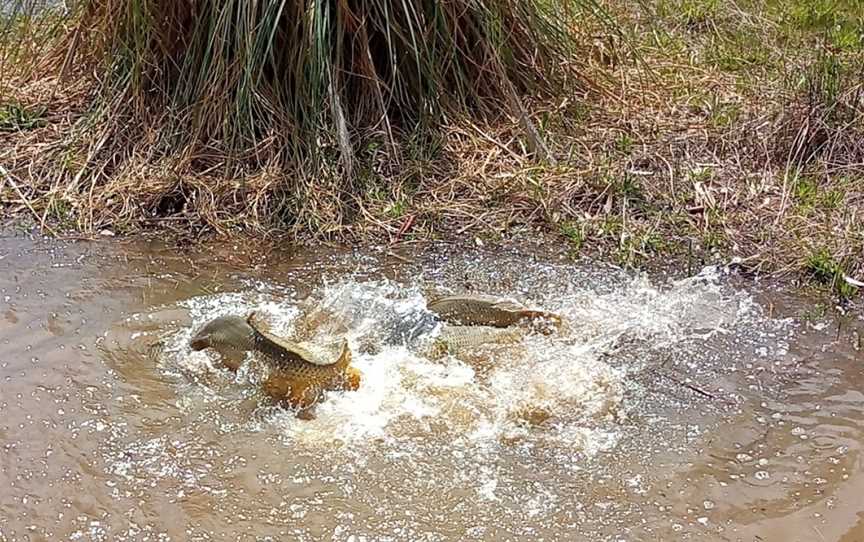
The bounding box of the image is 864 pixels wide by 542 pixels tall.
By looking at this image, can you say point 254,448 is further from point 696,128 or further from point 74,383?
point 696,128

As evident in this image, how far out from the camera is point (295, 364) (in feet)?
9.32

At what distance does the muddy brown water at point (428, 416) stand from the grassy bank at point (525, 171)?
0.96ft

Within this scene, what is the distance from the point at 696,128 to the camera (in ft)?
15.1

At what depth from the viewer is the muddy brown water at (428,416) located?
2.44 metres

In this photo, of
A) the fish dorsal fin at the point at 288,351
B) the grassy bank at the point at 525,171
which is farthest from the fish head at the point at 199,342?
the grassy bank at the point at 525,171

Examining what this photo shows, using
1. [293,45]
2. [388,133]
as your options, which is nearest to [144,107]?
[293,45]

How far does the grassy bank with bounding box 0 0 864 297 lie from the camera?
3826 millimetres

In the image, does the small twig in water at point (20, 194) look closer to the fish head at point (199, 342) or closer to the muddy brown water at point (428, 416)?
the muddy brown water at point (428, 416)

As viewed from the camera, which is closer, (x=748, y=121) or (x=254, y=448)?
(x=254, y=448)

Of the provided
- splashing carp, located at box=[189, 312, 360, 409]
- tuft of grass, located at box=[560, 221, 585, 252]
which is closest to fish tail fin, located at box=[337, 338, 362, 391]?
splashing carp, located at box=[189, 312, 360, 409]

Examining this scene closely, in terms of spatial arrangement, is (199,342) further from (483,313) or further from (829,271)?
(829,271)

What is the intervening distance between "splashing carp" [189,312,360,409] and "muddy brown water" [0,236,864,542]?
2.2 inches

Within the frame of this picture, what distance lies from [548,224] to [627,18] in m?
2.42

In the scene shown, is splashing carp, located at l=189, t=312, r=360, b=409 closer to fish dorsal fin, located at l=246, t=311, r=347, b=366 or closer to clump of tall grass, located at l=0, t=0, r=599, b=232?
fish dorsal fin, located at l=246, t=311, r=347, b=366
